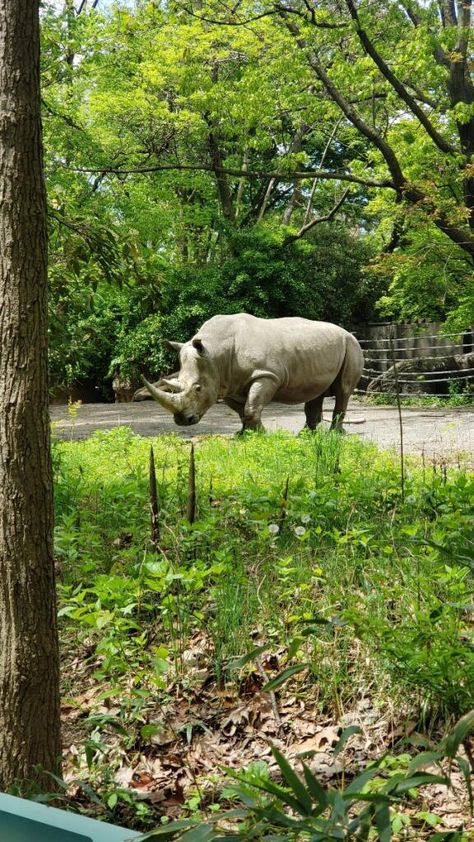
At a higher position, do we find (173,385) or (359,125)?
(359,125)

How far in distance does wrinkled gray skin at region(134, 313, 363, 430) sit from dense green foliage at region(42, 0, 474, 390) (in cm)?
135

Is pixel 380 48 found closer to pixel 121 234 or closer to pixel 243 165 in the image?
pixel 243 165

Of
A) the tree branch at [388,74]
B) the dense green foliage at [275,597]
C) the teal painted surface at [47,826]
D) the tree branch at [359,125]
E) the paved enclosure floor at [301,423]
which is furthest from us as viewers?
the tree branch at [359,125]

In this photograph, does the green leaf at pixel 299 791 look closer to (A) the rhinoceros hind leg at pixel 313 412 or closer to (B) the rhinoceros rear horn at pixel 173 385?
(B) the rhinoceros rear horn at pixel 173 385

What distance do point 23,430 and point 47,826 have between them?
4.88 ft

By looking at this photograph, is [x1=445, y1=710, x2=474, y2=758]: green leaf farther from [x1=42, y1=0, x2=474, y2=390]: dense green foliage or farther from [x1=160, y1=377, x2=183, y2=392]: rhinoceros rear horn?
[x1=160, y1=377, x2=183, y2=392]: rhinoceros rear horn

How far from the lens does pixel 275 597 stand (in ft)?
12.2

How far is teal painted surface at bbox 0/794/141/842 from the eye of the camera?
1.13 m

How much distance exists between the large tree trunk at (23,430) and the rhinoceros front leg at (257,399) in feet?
23.4

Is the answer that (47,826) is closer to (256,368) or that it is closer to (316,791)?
(316,791)

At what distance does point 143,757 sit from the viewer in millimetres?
2893

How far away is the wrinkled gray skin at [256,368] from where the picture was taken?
922 cm

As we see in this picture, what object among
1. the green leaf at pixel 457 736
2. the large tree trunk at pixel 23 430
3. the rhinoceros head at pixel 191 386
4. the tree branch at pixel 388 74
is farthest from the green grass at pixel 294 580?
the tree branch at pixel 388 74

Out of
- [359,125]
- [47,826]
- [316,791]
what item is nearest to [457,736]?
[316,791]
